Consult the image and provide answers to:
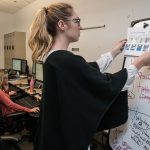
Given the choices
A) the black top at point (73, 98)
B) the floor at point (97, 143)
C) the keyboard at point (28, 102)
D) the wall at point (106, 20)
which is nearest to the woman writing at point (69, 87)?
the black top at point (73, 98)

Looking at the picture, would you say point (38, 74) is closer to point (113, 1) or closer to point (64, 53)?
point (113, 1)

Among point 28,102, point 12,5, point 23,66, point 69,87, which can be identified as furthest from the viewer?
point 12,5

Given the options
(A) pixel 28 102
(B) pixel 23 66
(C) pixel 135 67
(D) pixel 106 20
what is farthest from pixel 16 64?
(C) pixel 135 67

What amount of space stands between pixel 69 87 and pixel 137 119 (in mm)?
535

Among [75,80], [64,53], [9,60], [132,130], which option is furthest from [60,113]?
[9,60]

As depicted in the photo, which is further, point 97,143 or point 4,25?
point 4,25

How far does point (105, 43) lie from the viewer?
2.47 m

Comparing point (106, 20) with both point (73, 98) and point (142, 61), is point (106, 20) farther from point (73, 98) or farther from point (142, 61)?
point (73, 98)

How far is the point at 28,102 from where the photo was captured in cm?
285

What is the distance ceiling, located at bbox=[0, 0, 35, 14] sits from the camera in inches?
175

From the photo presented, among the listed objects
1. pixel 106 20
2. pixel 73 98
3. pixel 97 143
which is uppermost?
pixel 106 20

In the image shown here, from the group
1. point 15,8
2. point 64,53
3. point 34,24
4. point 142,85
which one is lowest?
point 142,85

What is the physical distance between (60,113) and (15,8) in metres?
4.55

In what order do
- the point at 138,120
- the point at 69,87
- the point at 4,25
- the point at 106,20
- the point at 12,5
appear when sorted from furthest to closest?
the point at 4,25 → the point at 12,5 → the point at 106,20 → the point at 138,120 → the point at 69,87
